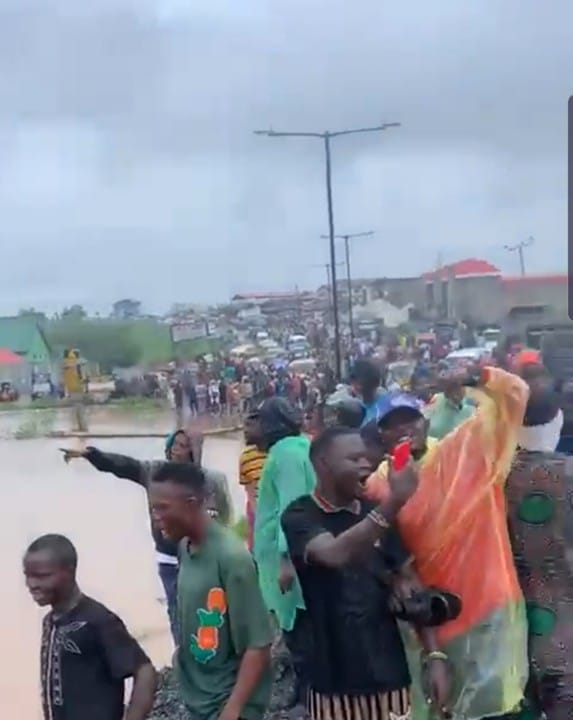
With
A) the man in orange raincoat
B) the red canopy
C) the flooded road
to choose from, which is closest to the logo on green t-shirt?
the man in orange raincoat

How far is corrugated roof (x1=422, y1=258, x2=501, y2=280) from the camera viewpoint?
766cm

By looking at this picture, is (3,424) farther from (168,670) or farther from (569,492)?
(569,492)

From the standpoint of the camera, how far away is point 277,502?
4105 millimetres

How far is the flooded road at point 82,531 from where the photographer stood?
595cm

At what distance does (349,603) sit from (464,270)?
6.25 m

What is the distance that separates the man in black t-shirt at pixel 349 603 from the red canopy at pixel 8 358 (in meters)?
6.57

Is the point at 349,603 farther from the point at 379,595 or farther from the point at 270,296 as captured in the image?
the point at 270,296

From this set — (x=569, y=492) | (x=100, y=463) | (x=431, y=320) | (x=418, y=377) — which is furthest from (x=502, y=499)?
(x=431, y=320)

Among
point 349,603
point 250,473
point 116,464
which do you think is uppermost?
point 116,464

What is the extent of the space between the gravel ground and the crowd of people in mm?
1237

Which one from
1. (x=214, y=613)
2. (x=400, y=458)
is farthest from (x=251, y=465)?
(x=400, y=458)

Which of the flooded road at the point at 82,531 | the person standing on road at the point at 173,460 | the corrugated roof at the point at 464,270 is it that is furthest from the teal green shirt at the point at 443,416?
the corrugated roof at the point at 464,270

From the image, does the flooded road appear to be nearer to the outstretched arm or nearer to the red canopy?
the red canopy

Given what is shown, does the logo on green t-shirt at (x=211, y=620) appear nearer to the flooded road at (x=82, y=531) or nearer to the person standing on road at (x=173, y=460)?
the person standing on road at (x=173, y=460)
